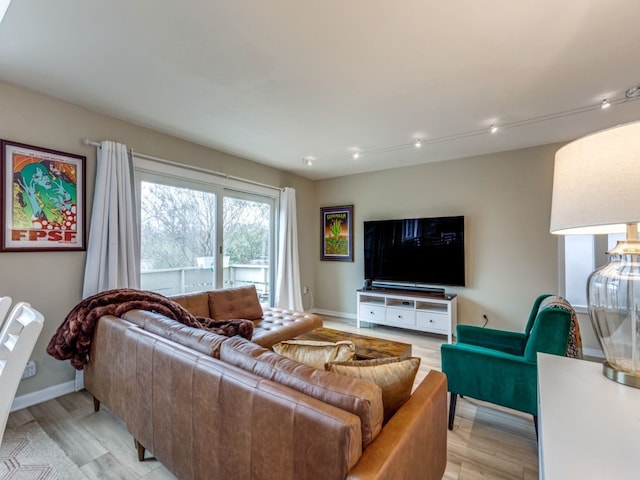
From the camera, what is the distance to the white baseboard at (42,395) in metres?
2.19

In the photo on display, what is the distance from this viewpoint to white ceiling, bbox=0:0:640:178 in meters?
1.53

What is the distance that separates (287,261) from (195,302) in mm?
1877

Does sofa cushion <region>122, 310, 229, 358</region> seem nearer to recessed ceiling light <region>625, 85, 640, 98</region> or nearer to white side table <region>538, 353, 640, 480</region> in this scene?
white side table <region>538, 353, 640, 480</region>

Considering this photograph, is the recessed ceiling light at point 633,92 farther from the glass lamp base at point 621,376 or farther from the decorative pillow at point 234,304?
the decorative pillow at point 234,304

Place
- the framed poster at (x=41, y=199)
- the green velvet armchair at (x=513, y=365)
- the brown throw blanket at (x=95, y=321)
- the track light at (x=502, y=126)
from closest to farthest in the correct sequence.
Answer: the green velvet armchair at (x=513, y=365) → the brown throw blanket at (x=95, y=321) → the framed poster at (x=41, y=199) → the track light at (x=502, y=126)

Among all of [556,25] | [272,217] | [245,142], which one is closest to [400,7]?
[556,25]

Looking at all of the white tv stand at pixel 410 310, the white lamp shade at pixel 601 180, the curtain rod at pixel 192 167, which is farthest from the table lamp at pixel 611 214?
the curtain rod at pixel 192 167

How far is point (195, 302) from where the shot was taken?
9.37 ft

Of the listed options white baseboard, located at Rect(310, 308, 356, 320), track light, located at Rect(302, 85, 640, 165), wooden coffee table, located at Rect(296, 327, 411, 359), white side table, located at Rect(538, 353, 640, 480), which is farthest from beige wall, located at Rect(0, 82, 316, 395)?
white baseboard, located at Rect(310, 308, 356, 320)

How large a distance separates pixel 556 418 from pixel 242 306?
285 centimetres

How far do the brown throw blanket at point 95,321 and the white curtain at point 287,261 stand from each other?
232 cm

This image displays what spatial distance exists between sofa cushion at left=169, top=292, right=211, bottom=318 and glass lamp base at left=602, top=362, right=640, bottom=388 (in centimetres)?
285

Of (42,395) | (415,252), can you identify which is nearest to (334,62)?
(415,252)

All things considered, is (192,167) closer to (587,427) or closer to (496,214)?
(587,427)
